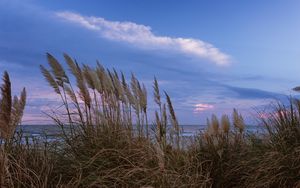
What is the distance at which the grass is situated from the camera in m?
5.07

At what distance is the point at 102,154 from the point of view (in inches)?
215

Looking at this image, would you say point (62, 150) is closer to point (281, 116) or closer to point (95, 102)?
point (95, 102)

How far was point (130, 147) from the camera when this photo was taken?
18.9ft

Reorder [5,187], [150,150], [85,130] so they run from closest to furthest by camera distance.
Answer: [5,187], [150,150], [85,130]

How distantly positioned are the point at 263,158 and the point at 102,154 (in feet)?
7.36

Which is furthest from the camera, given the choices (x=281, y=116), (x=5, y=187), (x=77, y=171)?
(x=281, y=116)

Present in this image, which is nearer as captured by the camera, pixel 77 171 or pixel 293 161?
pixel 77 171

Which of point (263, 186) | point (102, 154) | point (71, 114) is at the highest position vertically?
point (71, 114)

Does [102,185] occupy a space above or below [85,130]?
below

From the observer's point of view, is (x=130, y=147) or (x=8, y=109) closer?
(x=8, y=109)

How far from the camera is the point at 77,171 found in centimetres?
526

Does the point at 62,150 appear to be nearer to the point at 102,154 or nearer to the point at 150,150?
the point at 102,154

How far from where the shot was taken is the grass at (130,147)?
5.07 m

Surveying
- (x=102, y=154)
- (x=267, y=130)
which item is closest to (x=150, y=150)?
(x=102, y=154)
